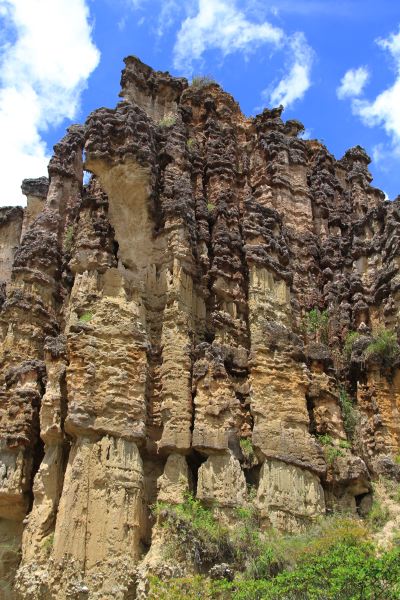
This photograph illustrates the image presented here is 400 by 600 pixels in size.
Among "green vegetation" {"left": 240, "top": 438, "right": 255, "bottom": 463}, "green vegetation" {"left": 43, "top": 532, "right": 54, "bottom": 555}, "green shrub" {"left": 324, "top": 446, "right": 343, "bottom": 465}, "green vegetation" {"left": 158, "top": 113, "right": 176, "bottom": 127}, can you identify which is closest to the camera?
"green vegetation" {"left": 43, "top": 532, "right": 54, "bottom": 555}

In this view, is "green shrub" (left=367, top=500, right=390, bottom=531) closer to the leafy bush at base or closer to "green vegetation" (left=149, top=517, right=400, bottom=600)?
"green vegetation" (left=149, top=517, right=400, bottom=600)

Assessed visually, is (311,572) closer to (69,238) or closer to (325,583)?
(325,583)

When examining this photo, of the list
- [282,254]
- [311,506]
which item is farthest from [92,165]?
[311,506]

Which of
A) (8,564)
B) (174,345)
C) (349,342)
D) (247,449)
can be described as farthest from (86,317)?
(349,342)

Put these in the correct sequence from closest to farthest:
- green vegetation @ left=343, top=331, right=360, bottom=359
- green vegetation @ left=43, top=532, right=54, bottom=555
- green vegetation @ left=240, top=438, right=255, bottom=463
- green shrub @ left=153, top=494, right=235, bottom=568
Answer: green shrub @ left=153, top=494, right=235, bottom=568
green vegetation @ left=43, top=532, right=54, bottom=555
green vegetation @ left=240, top=438, right=255, bottom=463
green vegetation @ left=343, top=331, right=360, bottom=359

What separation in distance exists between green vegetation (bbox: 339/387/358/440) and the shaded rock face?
0.52 ft

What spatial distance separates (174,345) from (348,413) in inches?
209

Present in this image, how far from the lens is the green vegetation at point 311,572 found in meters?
11.8

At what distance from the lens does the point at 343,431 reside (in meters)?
18.3

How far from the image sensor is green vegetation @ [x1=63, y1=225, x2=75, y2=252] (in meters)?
22.6

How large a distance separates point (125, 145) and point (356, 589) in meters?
13.5

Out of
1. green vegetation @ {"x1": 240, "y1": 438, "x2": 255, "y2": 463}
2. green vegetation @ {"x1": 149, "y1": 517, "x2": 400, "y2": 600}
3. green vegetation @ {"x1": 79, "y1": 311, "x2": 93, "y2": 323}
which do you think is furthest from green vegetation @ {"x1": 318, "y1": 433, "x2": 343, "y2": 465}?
green vegetation @ {"x1": 79, "y1": 311, "x2": 93, "y2": 323}

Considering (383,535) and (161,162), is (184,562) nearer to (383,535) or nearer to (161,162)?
(383,535)

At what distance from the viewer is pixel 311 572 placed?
485 inches
